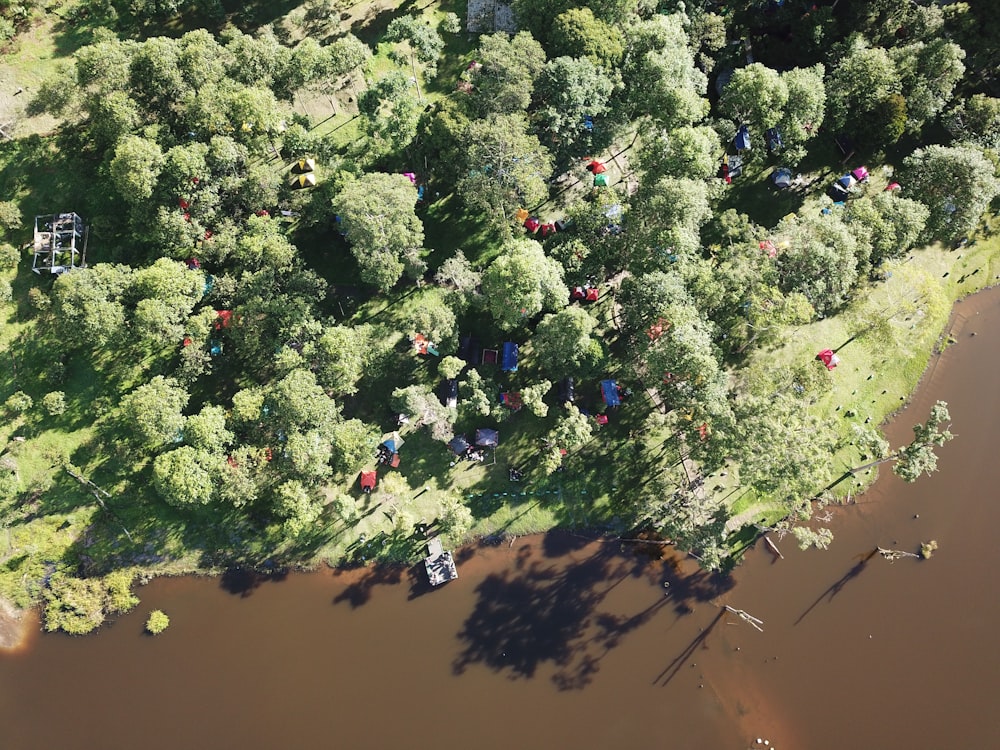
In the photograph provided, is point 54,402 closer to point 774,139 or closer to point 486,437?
point 486,437

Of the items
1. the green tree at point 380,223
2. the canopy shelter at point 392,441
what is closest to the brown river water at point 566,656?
the canopy shelter at point 392,441

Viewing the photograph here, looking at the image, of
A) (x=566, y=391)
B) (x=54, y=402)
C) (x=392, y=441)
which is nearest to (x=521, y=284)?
(x=566, y=391)

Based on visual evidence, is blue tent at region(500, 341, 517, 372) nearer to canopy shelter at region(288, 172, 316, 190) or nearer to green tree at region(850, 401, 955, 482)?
canopy shelter at region(288, 172, 316, 190)

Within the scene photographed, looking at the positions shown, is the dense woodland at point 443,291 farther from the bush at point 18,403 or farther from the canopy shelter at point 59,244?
the canopy shelter at point 59,244

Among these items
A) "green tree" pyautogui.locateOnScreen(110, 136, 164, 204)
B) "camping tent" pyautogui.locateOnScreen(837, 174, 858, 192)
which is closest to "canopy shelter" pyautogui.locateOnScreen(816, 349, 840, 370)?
"camping tent" pyautogui.locateOnScreen(837, 174, 858, 192)

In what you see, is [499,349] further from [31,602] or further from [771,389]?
[31,602]
